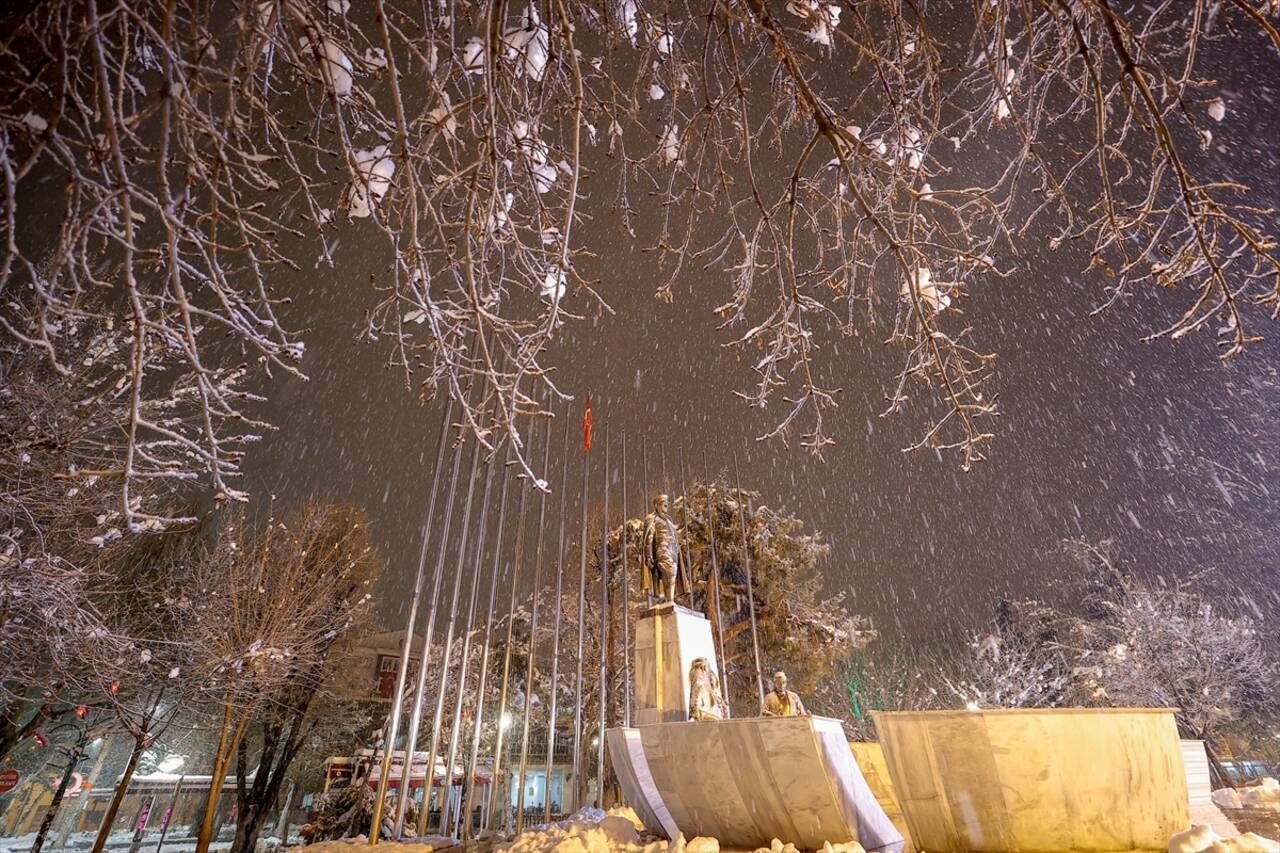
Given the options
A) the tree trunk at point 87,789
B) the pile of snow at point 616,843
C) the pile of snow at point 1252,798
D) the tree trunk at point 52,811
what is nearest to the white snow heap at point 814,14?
the pile of snow at point 616,843

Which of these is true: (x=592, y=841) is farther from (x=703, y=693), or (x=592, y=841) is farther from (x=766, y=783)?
(x=703, y=693)

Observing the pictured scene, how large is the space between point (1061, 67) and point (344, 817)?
64.6 ft

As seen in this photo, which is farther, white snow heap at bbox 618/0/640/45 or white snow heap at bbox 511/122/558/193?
white snow heap at bbox 618/0/640/45

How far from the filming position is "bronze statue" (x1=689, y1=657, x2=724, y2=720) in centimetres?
866

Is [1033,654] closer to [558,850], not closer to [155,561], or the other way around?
[558,850]

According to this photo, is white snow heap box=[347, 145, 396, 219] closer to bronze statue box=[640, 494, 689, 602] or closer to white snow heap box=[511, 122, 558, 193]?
white snow heap box=[511, 122, 558, 193]

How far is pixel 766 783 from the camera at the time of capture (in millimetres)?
5191

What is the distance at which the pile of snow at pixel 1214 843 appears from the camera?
118 inches

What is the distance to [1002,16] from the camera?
2.24 metres

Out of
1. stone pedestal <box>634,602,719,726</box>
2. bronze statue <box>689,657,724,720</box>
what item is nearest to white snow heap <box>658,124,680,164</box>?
bronze statue <box>689,657,724,720</box>

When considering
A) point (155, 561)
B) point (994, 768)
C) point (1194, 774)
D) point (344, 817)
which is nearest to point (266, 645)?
point (344, 817)

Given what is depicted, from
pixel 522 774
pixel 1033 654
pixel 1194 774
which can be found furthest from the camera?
pixel 1033 654

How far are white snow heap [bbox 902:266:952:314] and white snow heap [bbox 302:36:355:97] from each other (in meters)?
2.46

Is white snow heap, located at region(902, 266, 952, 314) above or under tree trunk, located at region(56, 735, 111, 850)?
above
